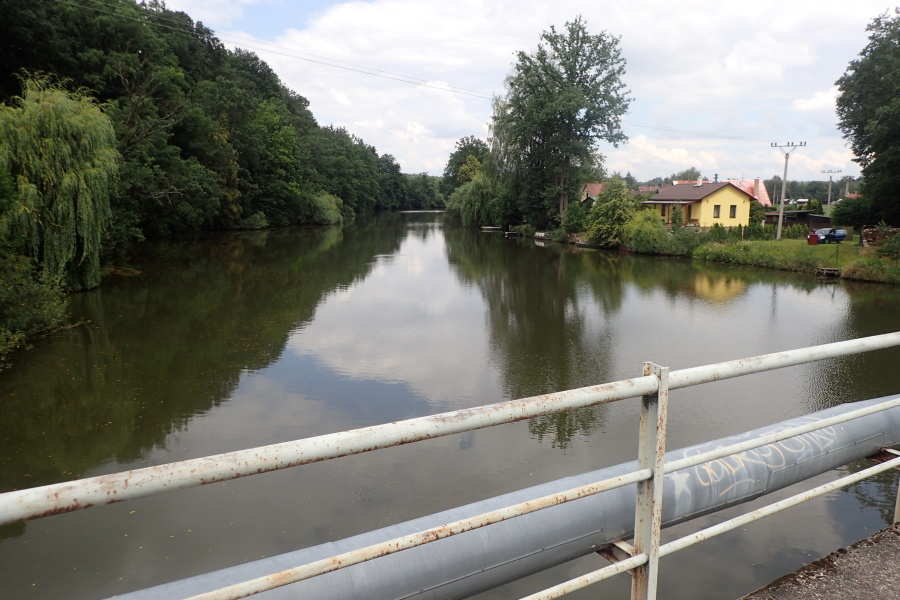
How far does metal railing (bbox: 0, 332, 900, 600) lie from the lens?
1195mm

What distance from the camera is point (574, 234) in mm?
43188

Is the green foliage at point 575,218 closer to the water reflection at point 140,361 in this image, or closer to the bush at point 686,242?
the bush at point 686,242

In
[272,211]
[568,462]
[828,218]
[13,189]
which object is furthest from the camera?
[272,211]

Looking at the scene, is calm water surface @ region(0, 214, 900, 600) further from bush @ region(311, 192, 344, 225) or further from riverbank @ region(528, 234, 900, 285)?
bush @ region(311, 192, 344, 225)

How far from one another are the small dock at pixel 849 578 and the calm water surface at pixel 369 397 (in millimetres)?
2685

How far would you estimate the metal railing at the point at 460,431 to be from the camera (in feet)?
3.92

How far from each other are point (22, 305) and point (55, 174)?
14.2 ft

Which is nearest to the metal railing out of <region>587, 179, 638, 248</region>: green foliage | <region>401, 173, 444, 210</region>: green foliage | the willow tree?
the willow tree

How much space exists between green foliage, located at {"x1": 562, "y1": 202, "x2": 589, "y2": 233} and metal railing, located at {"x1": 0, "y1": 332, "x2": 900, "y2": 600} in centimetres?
4122

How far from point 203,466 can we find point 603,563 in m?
4.60

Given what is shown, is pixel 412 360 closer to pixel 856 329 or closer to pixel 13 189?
pixel 13 189

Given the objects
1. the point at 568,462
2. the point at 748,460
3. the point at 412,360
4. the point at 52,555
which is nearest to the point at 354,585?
the point at 748,460

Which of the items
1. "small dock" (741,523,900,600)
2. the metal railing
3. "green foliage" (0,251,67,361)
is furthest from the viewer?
"green foliage" (0,251,67,361)

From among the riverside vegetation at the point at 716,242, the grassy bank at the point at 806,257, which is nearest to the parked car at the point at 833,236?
the riverside vegetation at the point at 716,242
